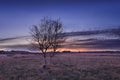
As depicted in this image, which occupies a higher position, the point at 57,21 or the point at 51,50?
the point at 57,21

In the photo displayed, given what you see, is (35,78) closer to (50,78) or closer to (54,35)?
(50,78)

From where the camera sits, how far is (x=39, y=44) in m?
51.7

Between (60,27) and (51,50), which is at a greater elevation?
(60,27)

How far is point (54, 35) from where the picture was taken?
52.6 metres

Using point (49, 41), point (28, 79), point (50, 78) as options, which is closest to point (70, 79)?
point (50, 78)

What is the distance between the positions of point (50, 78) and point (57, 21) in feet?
88.5

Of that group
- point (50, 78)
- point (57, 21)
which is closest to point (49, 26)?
point (57, 21)

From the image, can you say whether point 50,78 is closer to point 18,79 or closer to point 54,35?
point 18,79

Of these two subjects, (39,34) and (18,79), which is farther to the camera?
(39,34)

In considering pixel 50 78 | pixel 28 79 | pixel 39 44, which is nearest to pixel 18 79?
pixel 28 79

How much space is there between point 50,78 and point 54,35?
25369 mm

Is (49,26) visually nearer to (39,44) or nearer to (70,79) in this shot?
(39,44)

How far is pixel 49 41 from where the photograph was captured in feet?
170

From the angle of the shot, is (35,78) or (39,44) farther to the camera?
(39,44)
